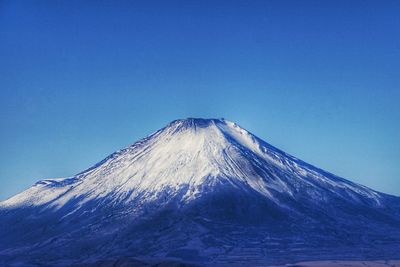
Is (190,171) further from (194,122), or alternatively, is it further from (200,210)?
(194,122)

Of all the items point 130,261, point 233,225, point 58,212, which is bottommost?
point 130,261

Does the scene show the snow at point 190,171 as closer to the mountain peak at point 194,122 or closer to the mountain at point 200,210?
the mountain peak at point 194,122

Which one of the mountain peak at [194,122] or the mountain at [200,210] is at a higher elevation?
the mountain peak at [194,122]

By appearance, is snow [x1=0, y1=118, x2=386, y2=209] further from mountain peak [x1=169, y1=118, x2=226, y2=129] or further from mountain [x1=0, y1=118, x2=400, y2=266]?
mountain [x1=0, y1=118, x2=400, y2=266]

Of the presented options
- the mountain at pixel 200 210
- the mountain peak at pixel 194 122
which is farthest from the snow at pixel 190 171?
the mountain at pixel 200 210

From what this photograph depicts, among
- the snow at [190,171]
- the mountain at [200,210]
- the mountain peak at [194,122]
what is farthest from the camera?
the mountain peak at [194,122]

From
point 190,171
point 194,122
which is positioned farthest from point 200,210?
point 194,122

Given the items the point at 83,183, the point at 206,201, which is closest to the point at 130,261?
the point at 206,201

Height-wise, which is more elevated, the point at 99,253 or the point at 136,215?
the point at 136,215

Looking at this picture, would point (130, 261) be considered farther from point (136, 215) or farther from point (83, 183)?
point (83, 183)
